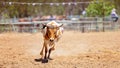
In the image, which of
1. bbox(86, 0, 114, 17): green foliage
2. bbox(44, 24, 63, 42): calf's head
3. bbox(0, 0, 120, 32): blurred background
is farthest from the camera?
bbox(86, 0, 114, 17): green foliage

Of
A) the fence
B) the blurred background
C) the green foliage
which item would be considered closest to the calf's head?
the blurred background

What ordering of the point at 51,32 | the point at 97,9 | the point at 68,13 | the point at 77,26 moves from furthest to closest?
1. the point at 68,13
2. the point at 97,9
3. the point at 77,26
4. the point at 51,32

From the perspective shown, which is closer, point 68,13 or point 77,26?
point 77,26

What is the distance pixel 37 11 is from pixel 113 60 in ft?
124

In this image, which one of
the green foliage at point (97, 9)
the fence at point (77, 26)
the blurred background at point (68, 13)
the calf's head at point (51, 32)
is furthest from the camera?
the green foliage at point (97, 9)

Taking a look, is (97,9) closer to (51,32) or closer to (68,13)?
(68,13)

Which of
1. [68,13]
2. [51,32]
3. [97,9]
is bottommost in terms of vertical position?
[68,13]

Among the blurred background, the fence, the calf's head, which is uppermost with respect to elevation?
the calf's head

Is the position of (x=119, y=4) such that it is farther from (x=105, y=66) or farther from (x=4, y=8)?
(x=105, y=66)

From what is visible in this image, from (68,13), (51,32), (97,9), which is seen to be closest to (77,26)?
(97,9)

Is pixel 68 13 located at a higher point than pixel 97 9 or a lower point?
lower

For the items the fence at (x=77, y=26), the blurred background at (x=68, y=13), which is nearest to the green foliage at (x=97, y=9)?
the blurred background at (x=68, y=13)

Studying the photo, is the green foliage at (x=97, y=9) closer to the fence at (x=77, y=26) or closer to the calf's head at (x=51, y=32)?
the fence at (x=77, y=26)

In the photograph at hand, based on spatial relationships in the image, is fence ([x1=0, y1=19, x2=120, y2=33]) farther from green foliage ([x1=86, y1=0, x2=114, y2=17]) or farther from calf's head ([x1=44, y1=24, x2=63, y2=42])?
calf's head ([x1=44, y1=24, x2=63, y2=42])
